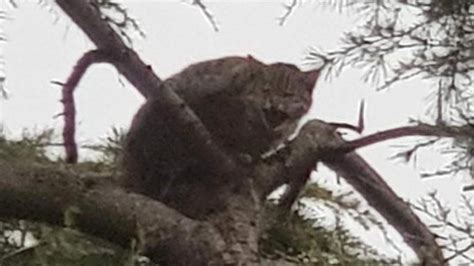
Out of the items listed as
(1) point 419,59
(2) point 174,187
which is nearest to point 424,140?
(1) point 419,59

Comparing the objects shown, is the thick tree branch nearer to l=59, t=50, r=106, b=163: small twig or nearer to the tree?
the tree

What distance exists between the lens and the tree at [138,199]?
482 mm

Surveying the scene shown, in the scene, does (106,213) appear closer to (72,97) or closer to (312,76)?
(72,97)

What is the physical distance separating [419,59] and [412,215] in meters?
0.11

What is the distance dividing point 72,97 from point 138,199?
6cm

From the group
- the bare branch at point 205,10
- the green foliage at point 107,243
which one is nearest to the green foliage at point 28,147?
the green foliage at point 107,243

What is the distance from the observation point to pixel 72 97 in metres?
0.52

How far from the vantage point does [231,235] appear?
1.73 feet

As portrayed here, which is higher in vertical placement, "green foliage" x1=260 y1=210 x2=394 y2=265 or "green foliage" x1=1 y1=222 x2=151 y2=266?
"green foliage" x1=1 y1=222 x2=151 y2=266

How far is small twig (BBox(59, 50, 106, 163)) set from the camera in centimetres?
49

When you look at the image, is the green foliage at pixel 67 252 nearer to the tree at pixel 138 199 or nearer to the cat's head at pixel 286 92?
the tree at pixel 138 199

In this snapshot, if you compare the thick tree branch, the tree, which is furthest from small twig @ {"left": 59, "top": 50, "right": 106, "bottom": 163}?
the thick tree branch

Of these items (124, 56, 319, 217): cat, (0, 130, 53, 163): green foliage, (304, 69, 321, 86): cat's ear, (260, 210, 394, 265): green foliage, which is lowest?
(260, 210, 394, 265): green foliage

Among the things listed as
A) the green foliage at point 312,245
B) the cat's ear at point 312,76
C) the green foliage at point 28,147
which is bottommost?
the green foliage at point 312,245
